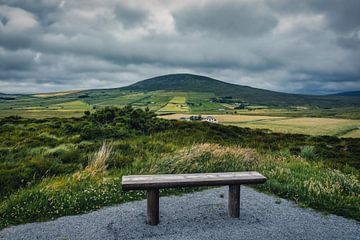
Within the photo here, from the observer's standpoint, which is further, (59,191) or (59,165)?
(59,165)

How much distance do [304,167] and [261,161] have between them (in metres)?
1.31

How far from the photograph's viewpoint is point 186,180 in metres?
4.60

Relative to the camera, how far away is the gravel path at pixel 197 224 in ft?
13.8

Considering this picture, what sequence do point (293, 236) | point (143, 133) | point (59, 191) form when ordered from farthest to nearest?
point (143, 133) → point (59, 191) → point (293, 236)

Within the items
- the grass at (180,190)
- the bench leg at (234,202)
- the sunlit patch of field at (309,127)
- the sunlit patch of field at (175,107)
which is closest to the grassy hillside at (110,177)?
the grass at (180,190)

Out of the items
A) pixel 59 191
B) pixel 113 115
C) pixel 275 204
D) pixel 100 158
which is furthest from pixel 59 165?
pixel 113 115

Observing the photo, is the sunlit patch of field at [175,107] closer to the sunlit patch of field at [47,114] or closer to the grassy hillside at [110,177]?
the sunlit patch of field at [47,114]

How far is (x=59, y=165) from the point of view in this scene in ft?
26.2

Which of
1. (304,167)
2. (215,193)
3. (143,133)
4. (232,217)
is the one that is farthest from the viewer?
(143,133)

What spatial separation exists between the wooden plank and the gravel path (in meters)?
0.70

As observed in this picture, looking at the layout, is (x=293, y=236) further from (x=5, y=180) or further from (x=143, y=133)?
(x=143, y=133)

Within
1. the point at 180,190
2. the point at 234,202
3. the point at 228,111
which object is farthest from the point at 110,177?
the point at 228,111

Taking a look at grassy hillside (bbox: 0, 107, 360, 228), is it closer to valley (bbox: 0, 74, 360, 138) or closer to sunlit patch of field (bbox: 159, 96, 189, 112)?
valley (bbox: 0, 74, 360, 138)

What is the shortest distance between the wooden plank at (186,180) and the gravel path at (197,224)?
27.6 inches
